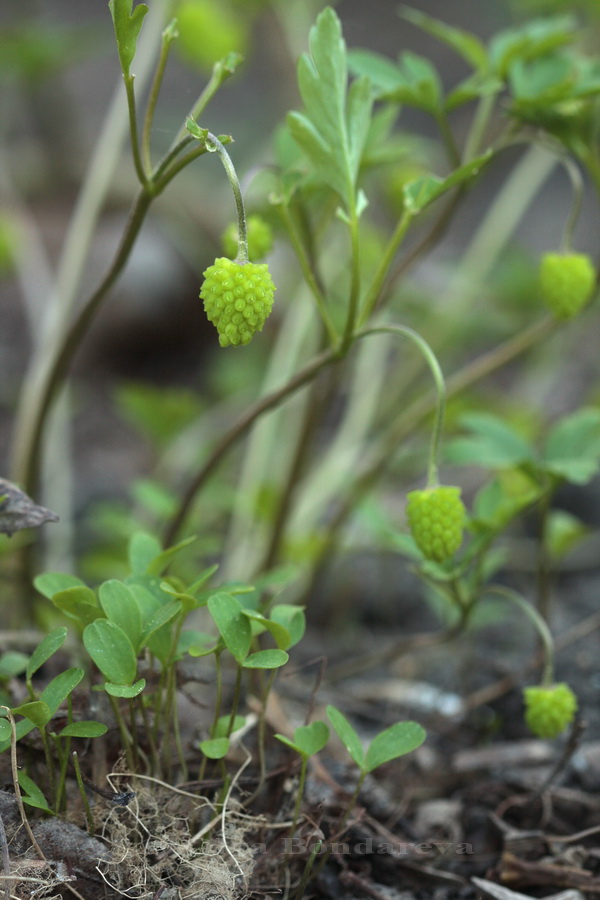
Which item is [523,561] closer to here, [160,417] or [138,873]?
[160,417]

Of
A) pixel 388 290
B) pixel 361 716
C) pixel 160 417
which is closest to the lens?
pixel 388 290

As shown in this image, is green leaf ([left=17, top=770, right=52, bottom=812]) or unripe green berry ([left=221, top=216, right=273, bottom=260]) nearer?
green leaf ([left=17, top=770, right=52, bottom=812])

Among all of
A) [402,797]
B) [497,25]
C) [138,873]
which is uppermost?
[497,25]

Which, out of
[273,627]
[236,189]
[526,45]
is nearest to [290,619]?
[273,627]

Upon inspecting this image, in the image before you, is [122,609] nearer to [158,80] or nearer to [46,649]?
[46,649]

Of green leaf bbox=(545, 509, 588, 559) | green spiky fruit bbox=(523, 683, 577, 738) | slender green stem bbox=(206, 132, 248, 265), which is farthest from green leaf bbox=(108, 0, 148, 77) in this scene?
green leaf bbox=(545, 509, 588, 559)

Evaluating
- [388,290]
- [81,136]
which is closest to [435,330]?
[388,290]

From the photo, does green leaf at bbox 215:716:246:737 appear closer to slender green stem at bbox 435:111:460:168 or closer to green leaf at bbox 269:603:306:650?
green leaf at bbox 269:603:306:650
